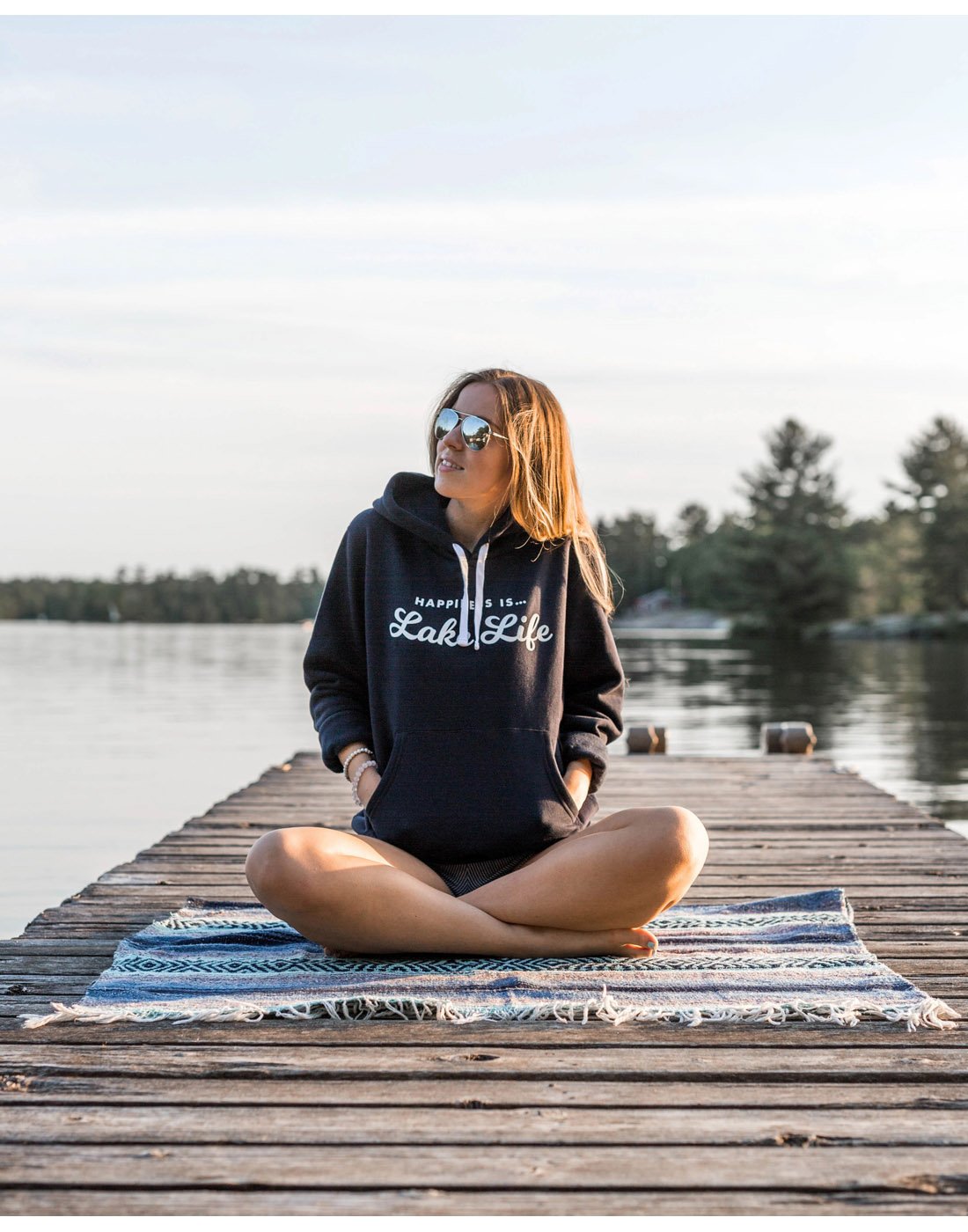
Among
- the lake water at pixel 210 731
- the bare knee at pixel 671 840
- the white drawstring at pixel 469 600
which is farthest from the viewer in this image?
the lake water at pixel 210 731

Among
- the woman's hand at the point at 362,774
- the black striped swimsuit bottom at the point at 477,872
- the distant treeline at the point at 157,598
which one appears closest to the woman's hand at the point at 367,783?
the woman's hand at the point at 362,774

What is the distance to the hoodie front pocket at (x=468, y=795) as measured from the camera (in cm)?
355

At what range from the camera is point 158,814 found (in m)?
10.0

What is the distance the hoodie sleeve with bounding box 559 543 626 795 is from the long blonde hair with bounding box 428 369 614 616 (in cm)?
5

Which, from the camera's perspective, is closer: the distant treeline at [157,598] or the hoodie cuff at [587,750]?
the hoodie cuff at [587,750]

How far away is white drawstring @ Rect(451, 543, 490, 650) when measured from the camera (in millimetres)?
3658

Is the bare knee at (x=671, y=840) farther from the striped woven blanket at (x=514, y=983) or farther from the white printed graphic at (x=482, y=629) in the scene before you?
the white printed graphic at (x=482, y=629)

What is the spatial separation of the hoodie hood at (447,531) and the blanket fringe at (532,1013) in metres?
1.05

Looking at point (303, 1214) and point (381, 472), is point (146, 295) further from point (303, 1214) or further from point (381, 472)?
point (303, 1214)

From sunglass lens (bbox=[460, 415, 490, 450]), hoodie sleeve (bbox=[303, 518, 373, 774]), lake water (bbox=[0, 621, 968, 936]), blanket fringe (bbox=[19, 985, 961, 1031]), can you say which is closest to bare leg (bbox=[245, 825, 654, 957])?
blanket fringe (bbox=[19, 985, 961, 1031])

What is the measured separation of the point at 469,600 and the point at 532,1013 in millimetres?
1202

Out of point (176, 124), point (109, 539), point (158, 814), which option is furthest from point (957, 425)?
point (158, 814)

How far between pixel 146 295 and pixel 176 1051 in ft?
83.1

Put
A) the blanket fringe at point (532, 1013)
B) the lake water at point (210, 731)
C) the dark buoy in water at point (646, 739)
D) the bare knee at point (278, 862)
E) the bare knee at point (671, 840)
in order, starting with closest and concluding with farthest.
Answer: the blanket fringe at point (532, 1013) → the bare knee at point (278, 862) → the bare knee at point (671, 840) → the lake water at point (210, 731) → the dark buoy in water at point (646, 739)
